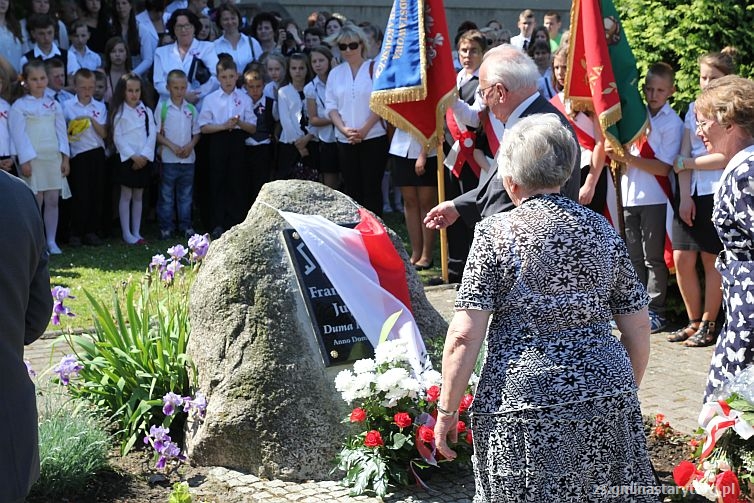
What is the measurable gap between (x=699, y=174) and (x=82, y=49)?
295 inches

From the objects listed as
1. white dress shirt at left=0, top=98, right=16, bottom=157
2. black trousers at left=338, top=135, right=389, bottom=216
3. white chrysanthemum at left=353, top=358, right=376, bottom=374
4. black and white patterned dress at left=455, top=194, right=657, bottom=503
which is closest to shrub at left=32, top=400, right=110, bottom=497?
white chrysanthemum at left=353, top=358, right=376, bottom=374

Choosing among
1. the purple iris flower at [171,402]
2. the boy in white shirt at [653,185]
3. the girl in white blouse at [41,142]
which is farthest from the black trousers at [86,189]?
the purple iris flower at [171,402]

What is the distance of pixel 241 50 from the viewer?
41.6 ft

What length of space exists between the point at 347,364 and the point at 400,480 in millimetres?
784

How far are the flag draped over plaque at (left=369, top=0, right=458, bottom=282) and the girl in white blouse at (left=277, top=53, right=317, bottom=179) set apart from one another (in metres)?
3.24

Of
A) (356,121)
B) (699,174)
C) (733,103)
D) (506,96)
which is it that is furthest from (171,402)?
(356,121)

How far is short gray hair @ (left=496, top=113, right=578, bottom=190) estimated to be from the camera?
3367 millimetres

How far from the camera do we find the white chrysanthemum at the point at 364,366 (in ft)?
16.0

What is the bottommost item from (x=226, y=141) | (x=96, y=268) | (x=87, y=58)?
(x=96, y=268)

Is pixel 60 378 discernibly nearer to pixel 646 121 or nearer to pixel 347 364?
pixel 347 364

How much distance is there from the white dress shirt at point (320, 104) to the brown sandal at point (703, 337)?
219 inches

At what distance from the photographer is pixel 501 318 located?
337 centimetres

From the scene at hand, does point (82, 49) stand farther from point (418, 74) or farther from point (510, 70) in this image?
point (510, 70)

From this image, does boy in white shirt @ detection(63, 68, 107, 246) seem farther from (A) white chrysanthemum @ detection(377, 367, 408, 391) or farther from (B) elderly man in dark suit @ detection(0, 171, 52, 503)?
(B) elderly man in dark suit @ detection(0, 171, 52, 503)
